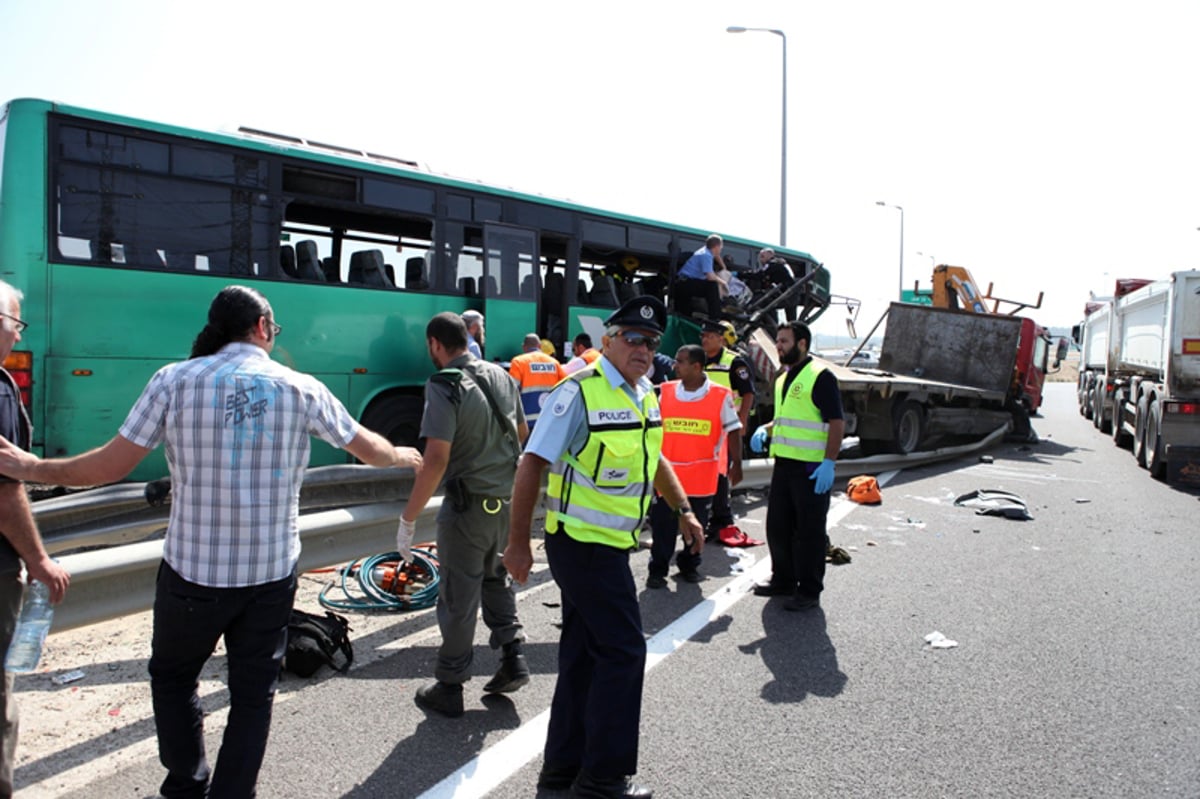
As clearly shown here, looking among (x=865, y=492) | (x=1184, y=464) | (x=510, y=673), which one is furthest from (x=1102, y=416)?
(x=510, y=673)

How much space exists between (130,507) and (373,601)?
59.6 inches

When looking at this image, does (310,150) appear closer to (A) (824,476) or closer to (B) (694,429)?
(B) (694,429)

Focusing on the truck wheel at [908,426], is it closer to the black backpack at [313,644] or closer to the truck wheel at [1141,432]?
the truck wheel at [1141,432]

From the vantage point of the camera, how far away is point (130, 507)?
444cm

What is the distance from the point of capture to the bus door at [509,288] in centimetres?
983

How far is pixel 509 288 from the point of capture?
10.1 metres

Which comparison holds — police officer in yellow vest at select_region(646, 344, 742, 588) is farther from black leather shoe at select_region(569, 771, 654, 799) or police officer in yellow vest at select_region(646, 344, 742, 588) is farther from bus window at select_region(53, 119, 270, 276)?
bus window at select_region(53, 119, 270, 276)

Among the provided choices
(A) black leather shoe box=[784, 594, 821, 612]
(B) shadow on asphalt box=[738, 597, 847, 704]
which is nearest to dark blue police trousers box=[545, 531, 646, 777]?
(B) shadow on asphalt box=[738, 597, 847, 704]

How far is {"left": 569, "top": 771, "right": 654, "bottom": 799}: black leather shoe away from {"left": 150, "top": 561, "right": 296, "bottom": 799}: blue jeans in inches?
43.9

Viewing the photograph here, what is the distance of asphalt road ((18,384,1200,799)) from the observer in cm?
314

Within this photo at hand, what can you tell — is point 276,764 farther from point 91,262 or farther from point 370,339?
point 370,339

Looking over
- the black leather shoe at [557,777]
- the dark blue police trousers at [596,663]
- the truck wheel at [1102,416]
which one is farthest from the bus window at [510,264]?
the truck wheel at [1102,416]

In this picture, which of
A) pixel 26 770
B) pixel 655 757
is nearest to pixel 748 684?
pixel 655 757

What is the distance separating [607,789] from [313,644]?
1.85 meters
